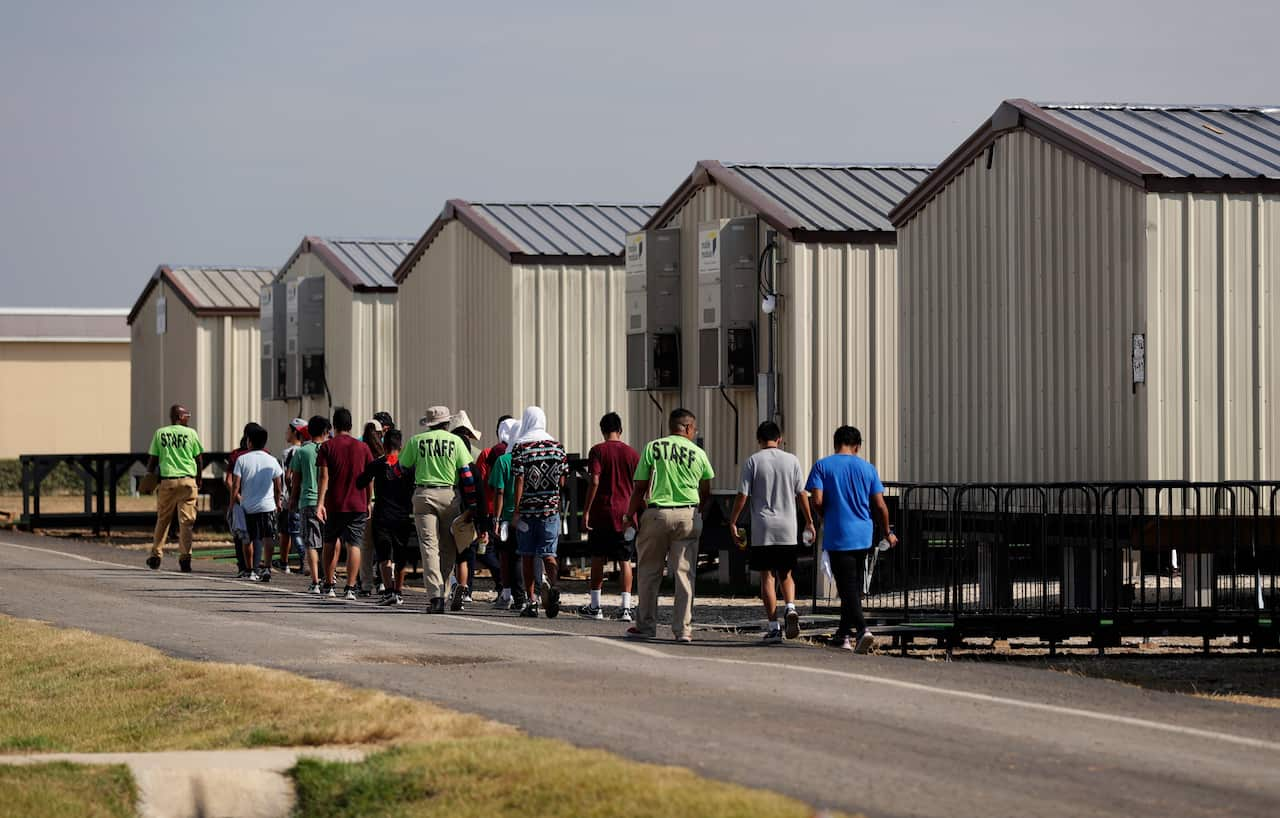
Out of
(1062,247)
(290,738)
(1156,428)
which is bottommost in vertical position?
(290,738)

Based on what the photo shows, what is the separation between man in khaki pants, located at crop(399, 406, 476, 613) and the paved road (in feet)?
1.72

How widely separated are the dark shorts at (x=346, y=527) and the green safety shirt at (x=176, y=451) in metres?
4.00

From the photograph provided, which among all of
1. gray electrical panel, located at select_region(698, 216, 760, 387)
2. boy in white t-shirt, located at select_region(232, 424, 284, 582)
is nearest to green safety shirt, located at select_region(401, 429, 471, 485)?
boy in white t-shirt, located at select_region(232, 424, 284, 582)

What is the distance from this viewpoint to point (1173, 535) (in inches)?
618

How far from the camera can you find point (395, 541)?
721 inches

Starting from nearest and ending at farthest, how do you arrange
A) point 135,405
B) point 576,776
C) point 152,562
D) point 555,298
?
point 576,776, point 152,562, point 555,298, point 135,405

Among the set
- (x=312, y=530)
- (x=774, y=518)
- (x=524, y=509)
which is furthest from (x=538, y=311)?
(x=774, y=518)

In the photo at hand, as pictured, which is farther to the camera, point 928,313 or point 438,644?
point 928,313

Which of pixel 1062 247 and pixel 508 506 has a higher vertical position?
pixel 1062 247

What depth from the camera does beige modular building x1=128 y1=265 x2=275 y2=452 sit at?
38656 mm

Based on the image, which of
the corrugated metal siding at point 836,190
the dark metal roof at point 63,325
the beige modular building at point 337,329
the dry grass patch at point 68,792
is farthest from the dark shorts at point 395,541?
the dark metal roof at point 63,325

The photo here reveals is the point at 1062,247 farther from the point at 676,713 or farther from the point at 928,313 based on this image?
the point at 676,713

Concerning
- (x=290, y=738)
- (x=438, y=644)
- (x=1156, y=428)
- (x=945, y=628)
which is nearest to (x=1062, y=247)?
(x=1156, y=428)

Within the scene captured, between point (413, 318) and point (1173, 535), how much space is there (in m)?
17.5
